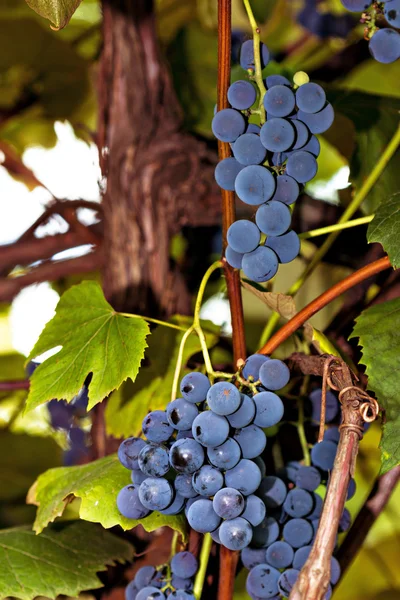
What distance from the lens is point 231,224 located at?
58cm

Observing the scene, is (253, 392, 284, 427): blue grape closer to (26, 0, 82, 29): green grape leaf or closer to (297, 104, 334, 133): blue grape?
(297, 104, 334, 133): blue grape

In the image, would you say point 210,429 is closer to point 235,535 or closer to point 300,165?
point 235,535

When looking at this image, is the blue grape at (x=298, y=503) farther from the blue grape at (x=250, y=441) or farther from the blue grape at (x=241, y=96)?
the blue grape at (x=241, y=96)

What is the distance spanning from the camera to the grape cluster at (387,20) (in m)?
0.65

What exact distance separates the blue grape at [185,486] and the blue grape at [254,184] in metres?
0.23

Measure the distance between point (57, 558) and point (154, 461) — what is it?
0.91 feet

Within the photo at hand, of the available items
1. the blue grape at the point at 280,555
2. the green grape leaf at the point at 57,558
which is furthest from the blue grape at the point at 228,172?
the green grape leaf at the point at 57,558

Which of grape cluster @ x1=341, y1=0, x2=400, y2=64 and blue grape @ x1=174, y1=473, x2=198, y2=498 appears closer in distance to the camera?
blue grape @ x1=174, y1=473, x2=198, y2=498

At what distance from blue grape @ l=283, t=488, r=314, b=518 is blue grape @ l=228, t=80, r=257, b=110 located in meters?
0.36

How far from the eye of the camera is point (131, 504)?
58cm

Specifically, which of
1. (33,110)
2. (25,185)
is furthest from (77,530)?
(33,110)

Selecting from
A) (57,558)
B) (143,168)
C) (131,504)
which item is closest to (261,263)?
(131,504)

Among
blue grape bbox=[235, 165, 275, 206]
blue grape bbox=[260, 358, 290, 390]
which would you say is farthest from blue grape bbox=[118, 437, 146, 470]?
blue grape bbox=[235, 165, 275, 206]

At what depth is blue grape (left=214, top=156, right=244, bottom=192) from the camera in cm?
57
